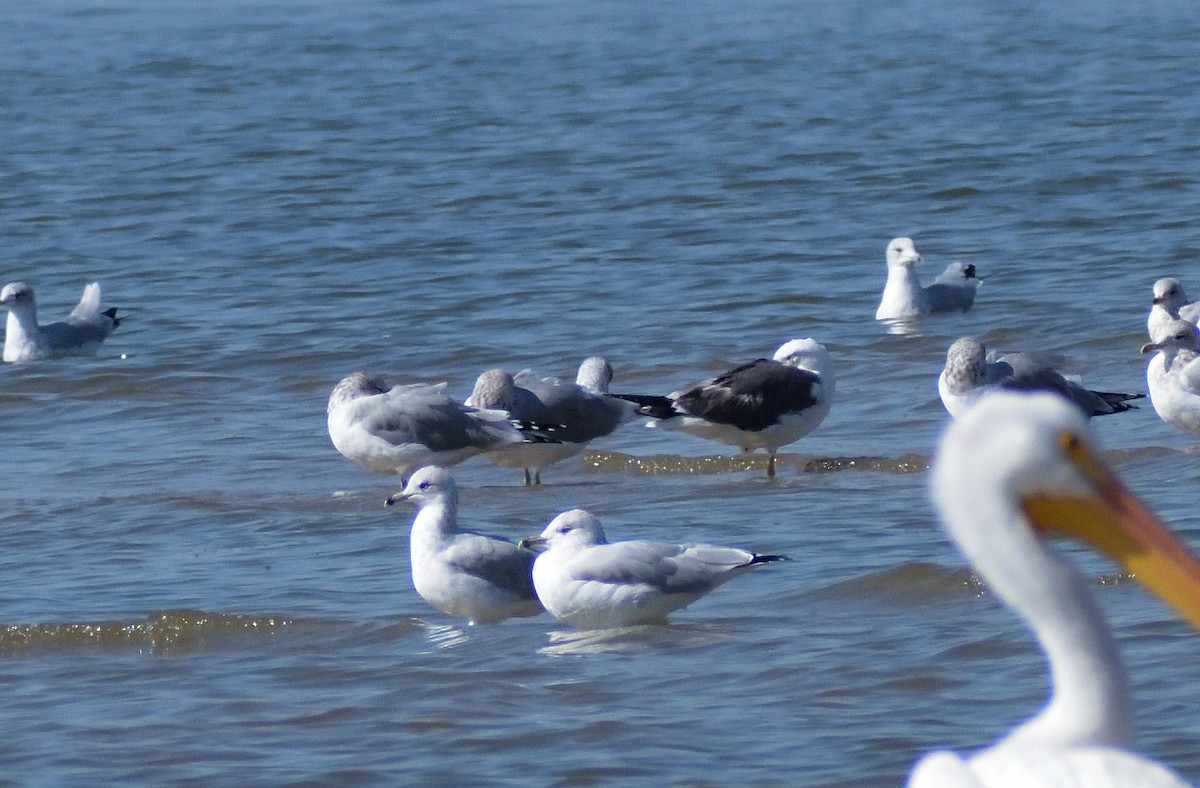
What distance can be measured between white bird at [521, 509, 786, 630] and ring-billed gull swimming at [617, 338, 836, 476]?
2.93 m

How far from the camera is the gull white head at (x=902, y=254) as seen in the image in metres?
15.0

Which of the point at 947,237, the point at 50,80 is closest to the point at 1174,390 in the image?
the point at 947,237

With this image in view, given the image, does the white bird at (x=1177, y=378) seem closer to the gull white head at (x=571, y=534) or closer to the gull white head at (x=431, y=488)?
the gull white head at (x=571, y=534)

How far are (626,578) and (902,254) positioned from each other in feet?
26.5

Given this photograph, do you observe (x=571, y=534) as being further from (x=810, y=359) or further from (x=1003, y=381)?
(x=1003, y=381)

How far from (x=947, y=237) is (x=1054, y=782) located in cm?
1586

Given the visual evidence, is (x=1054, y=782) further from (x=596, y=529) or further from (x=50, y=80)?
(x=50, y=80)

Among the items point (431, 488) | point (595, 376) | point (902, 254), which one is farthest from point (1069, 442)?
point (902, 254)

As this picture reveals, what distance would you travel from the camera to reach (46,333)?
15.2m

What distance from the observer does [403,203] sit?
21312mm

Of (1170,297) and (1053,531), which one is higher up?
(1053,531)

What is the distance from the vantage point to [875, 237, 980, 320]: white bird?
1469 centimetres

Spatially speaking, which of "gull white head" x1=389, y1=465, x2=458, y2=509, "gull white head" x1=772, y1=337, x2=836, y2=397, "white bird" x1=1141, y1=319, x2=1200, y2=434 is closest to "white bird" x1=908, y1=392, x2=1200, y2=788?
"gull white head" x1=389, y1=465, x2=458, y2=509

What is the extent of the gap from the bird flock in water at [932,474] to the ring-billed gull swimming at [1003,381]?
11mm
